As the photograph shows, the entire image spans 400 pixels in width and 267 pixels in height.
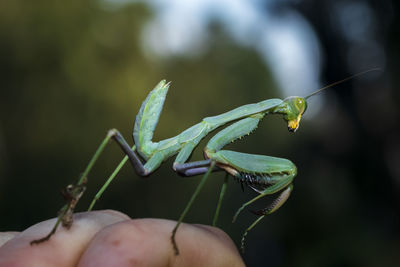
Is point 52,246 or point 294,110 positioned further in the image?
point 294,110

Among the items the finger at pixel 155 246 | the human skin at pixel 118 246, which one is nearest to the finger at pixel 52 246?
the human skin at pixel 118 246

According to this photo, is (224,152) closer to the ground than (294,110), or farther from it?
farther from it

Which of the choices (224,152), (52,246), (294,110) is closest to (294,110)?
(294,110)

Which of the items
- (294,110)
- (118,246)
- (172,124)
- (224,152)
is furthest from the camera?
(172,124)

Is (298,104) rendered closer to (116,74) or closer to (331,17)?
(331,17)

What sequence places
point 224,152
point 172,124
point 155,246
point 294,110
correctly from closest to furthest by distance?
point 155,246 → point 224,152 → point 294,110 → point 172,124

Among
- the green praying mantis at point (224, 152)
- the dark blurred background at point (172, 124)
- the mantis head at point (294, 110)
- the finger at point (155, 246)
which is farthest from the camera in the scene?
the dark blurred background at point (172, 124)

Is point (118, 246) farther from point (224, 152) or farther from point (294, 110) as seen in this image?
point (294, 110)

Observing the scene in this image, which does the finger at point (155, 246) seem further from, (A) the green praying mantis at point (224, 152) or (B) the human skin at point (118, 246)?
(A) the green praying mantis at point (224, 152)
